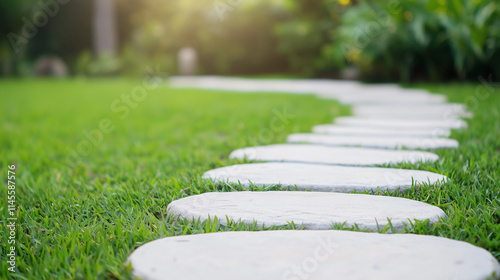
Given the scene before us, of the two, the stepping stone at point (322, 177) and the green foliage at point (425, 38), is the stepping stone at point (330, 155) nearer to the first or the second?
the stepping stone at point (322, 177)

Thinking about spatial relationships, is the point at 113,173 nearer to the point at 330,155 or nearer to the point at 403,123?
the point at 330,155

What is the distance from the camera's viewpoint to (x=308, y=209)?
1.30 meters

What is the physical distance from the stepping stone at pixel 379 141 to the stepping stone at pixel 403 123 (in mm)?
428

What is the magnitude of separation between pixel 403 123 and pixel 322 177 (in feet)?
4.92

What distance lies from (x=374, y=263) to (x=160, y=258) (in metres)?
0.51

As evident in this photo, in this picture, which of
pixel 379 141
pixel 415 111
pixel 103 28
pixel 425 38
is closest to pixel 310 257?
pixel 379 141

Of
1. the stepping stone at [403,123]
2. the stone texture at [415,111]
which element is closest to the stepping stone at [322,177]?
the stepping stone at [403,123]

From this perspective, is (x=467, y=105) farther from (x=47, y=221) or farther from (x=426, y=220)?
(x=47, y=221)

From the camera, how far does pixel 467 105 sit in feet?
11.4

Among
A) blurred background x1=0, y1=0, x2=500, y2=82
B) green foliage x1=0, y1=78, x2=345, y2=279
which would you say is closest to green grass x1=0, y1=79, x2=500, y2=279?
green foliage x1=0, y1=78, x2=345, y2=279

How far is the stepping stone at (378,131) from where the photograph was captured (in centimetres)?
247

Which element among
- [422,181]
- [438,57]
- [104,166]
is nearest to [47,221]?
[104,166]

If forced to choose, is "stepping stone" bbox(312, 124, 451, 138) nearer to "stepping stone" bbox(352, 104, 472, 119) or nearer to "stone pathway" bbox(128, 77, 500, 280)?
"stone pathway" bbox(128, 77, 500, 280)

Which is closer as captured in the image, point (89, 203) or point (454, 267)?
point (454, 267)
